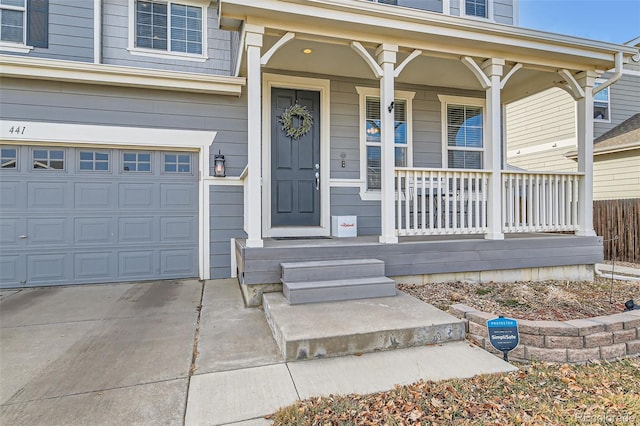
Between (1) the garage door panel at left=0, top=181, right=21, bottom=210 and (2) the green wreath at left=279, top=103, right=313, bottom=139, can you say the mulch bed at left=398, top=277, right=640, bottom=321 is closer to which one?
(2) the green wreath at left=279, top=103, right=313, bottom=139

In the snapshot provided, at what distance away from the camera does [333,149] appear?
5.51 m

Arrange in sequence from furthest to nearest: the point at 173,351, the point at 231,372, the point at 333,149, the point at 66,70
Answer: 1. the point at 333,149
2. the point at 66,70
3. the point at 173,351
4. the point at 231,372

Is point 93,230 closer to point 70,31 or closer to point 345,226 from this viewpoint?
point 70,31

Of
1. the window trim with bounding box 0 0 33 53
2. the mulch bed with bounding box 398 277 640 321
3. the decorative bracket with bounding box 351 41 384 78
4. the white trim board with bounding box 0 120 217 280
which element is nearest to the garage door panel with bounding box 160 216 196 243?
the white trim board with bounding box 0 120 217 280

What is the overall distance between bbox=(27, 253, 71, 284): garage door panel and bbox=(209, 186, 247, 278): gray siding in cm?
204

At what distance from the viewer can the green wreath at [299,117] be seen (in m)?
5.32

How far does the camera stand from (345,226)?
5.22 metres

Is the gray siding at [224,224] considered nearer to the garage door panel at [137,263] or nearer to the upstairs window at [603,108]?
the garage door panel at [137,263]

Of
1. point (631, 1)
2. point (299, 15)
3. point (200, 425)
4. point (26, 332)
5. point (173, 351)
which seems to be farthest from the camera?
point (631, 1)

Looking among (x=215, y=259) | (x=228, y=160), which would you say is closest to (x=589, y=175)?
(x=228, y=160)

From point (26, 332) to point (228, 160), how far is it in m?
3.19

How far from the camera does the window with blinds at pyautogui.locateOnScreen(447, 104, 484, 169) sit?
6.13 meters

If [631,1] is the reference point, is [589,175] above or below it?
below

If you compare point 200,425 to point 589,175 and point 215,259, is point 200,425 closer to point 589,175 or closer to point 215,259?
point 215,259
